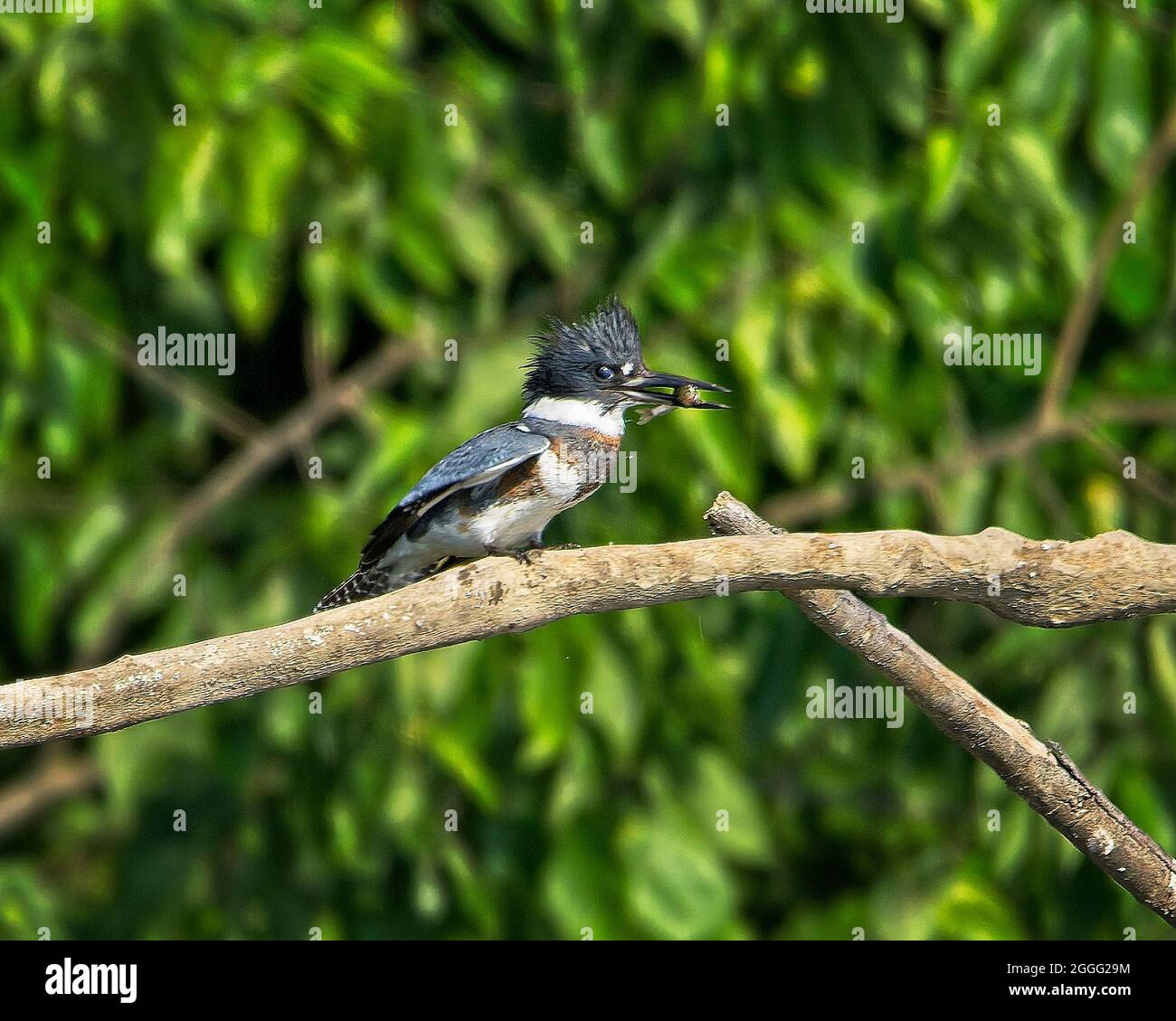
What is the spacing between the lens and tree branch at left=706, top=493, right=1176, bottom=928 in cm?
204

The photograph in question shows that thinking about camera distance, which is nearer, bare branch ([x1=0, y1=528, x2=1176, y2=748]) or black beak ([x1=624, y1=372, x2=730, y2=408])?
bare branch ([x1=0, y1=528, x2=1176, y2=748])

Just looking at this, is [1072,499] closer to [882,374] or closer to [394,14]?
[882,374]

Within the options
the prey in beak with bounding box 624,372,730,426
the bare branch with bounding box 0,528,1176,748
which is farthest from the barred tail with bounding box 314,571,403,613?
the bare branch with bounding box 0,528,1176,748

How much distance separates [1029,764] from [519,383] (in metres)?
1.50

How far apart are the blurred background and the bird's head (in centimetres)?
28

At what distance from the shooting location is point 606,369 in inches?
112

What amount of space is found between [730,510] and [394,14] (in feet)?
6.01

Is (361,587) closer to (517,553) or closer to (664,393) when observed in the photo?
(517,553)

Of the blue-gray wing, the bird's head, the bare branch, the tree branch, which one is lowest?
the tree branch

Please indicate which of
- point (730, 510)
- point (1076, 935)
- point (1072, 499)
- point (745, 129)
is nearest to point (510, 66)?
point (745, 129)

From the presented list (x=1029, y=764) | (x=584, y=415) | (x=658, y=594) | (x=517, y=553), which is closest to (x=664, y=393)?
(x=584, y=415)

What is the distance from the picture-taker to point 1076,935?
3.40m

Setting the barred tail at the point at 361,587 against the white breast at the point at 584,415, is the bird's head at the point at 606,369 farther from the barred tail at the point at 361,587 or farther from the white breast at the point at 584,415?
the barred tail at the point at 361,587

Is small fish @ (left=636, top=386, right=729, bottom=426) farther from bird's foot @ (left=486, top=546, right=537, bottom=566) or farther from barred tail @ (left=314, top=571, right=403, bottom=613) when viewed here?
barred tail @ (left=314, top=571, right=403, bottom=613)
